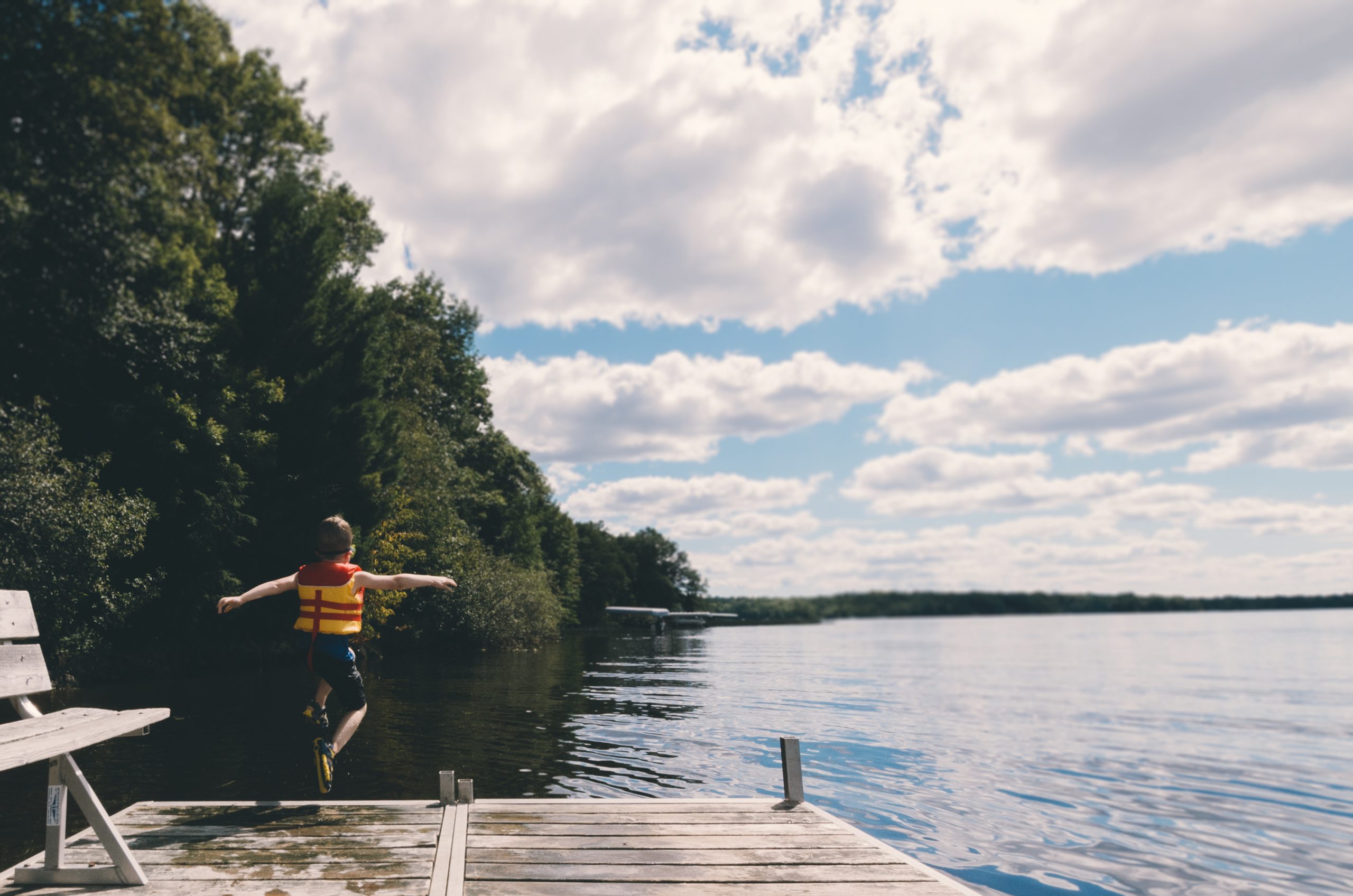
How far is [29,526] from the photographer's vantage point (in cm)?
1978

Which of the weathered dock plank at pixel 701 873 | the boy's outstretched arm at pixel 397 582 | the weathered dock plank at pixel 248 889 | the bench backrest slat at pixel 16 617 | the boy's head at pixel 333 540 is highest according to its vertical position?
the boy's head at pixel 333 540

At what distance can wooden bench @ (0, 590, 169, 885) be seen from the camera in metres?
4.97

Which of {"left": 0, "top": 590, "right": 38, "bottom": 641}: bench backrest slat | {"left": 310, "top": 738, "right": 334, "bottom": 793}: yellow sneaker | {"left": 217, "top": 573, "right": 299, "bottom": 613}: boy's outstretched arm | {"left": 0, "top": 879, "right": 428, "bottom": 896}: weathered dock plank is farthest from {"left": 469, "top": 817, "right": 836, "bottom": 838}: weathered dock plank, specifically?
{"left": 0, "top": 590, "right": 38, "bottom": 641}: bench backrest slat

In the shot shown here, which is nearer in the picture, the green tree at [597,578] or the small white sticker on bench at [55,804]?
the small white sticker on bench at [55,804]

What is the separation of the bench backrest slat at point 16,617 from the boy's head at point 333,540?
2.08m

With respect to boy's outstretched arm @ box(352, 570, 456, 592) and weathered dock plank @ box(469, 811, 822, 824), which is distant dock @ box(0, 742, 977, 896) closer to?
weathered dock plank @ box(469, 811, 822, 824)

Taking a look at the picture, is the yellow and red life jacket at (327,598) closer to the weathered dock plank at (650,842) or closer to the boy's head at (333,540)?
the boy's head at (333,540)

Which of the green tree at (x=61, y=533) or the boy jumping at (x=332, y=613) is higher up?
the green tree at (x=61, y=533)

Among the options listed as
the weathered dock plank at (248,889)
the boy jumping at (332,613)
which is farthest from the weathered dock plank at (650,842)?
the boy jumping at (332,613)

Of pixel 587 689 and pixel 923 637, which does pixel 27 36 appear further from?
pixel 923 637

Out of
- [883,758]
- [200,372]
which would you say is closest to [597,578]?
Result: [200,372]

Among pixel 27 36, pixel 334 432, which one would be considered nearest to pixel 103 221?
pixel 27 36

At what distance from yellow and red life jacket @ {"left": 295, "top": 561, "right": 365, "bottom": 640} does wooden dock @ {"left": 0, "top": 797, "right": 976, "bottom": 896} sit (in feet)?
5.31

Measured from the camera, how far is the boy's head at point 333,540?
718 centimetres
